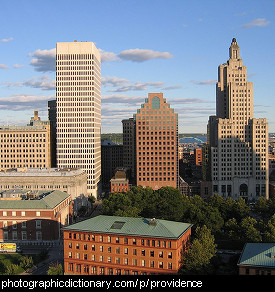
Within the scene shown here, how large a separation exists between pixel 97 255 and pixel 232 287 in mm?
47138

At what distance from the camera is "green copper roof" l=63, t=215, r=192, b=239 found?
314 ft

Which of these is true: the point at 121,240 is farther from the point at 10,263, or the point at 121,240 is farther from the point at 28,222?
the point at 28,222

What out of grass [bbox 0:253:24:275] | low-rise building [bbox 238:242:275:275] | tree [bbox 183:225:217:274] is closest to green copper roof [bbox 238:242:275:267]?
low-rise building [bbox 238:242:275:275]

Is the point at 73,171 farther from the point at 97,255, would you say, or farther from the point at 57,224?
the point at 97,255

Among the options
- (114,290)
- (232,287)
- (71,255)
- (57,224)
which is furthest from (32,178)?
(232,287)

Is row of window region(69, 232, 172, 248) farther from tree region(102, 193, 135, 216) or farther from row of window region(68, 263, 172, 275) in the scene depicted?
tree region(102, 193, 135, 216)

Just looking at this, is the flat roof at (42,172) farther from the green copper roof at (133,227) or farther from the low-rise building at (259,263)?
the low-rise building at (259,263)

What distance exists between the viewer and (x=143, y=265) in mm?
95938

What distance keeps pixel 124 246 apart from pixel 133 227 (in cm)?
537

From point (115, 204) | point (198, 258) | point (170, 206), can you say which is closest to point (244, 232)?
point (170, 206)

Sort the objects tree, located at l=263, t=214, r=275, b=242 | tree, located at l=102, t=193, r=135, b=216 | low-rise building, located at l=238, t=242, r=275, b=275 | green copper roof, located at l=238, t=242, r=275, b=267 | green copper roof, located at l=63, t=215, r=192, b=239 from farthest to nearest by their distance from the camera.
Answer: tree, located at l=102, t=193, r=135, b=216 < tree, located at l=263, t=214, r=275, b=242 < green copper roof, located at l=63, t=215, r=192, b=239 < green copper roof, located at l=238, t=242, r=275, b=267 < low-rise building, located at l=238, t=242, r=275, b=275

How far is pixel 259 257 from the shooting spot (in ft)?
277

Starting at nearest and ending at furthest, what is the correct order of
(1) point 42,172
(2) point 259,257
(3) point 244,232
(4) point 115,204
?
1. (2) point 259,257
2. (3) point 244,232
3. (4) point 115,204
4. (1) point 42,172

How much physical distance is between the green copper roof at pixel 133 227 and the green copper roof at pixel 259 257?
16.3 metres
